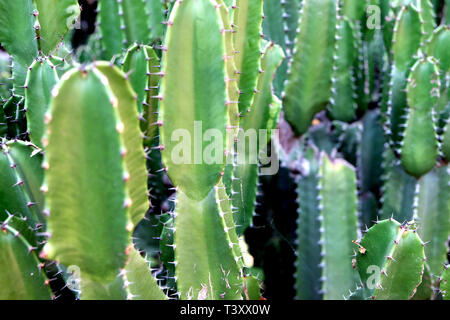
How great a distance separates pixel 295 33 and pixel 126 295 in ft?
5.23

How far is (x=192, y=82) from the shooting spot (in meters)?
1.24

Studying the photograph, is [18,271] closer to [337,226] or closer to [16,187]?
[16,187]

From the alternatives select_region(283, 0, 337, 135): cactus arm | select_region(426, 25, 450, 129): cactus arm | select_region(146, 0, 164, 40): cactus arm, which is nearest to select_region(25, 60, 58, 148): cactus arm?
select_region(146, 0, 164, 40): cactus arm

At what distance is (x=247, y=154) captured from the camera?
175 centimetres

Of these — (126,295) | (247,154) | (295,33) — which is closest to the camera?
(126,295)

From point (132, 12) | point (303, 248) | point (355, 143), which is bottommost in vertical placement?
point (303, 248)

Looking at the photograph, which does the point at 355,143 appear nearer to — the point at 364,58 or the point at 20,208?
the point at 364,58

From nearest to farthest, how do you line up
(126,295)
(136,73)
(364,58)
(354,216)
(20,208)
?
1. (126,295)
2. (20,208)
3. (136,73)
4. (354,216)
5. (364,58)

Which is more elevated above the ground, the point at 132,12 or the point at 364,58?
the point at 132,12

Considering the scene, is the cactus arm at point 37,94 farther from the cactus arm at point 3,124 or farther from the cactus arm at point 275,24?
the cactus arm at point 275,24

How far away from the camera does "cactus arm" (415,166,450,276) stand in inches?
81.4

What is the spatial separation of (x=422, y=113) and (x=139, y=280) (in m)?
1.40
